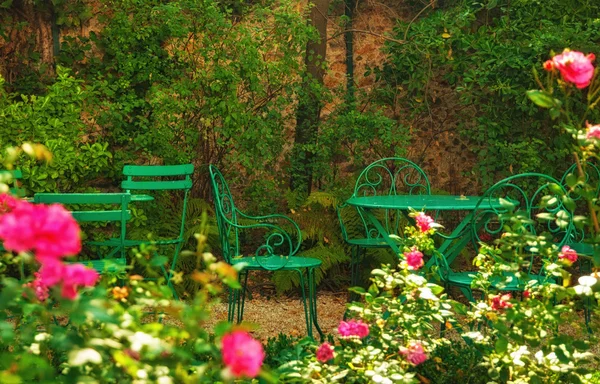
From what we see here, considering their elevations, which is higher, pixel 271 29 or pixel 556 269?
pixel 271 29

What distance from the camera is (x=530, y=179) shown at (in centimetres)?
605

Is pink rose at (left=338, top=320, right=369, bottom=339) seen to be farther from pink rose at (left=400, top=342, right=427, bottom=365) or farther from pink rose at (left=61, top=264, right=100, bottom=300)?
pink rose at (left=61, top=264, right=100, bottom=300)

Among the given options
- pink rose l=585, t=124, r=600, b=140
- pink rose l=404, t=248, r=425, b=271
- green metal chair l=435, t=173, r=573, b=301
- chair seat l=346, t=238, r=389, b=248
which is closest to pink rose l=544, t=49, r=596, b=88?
pink rose l=585, t=124, r=600, b=140

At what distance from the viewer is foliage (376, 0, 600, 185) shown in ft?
19.5

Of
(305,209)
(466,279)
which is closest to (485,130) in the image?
(305,209)

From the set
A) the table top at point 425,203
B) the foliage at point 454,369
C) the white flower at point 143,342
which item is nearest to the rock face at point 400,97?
the table top at point 425,203

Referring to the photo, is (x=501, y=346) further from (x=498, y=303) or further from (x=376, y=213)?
(x=376, y=213)

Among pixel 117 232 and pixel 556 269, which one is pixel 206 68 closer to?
pixel 117 232

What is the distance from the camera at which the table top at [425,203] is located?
4.06 meters

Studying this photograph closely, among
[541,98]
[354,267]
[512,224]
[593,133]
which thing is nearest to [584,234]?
[354,267]

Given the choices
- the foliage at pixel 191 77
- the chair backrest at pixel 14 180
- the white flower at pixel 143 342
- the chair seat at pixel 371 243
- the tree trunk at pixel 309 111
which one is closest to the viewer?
the white flower at pixel 143 342

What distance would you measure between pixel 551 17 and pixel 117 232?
3.45 metres

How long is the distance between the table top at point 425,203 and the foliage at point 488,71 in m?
1.58

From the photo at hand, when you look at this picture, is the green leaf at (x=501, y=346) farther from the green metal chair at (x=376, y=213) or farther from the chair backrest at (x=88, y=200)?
the green metal chair at (x=376, y=213)
